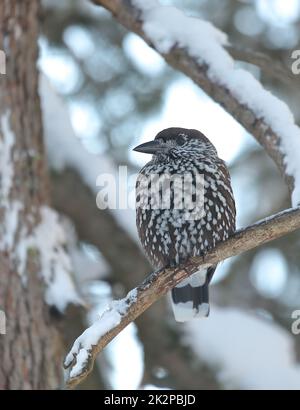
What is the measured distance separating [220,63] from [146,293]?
1570 millimetres

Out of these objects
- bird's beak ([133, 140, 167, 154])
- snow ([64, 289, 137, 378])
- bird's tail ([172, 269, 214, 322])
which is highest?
bird's beak ([133, 140, 167, 154])

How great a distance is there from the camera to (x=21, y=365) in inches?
189

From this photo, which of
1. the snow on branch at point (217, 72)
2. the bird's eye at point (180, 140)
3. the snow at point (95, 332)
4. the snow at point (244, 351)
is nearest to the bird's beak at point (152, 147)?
the bird's eye at point (180, 140)

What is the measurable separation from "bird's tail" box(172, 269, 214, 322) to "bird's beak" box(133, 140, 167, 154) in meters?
0.73

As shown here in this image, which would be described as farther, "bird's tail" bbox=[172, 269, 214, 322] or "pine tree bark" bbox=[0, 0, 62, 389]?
"bird's tail" bbox=[172, 269, 214, 322]

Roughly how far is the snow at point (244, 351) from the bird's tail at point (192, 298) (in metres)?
1.38

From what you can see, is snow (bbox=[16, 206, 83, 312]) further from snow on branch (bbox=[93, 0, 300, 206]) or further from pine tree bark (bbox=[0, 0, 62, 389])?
snow on branch (bbox=[93, 0, 300, 206])

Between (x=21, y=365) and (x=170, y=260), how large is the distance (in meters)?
1.00

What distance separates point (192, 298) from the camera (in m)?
5.00

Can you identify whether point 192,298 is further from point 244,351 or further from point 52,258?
point 244,351

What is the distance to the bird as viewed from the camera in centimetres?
471

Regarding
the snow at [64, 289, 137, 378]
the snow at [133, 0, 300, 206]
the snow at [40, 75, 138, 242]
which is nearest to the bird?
the snow at [133, 0, 300, 206]

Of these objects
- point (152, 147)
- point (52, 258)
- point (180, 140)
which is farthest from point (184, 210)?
point (52, 258)
